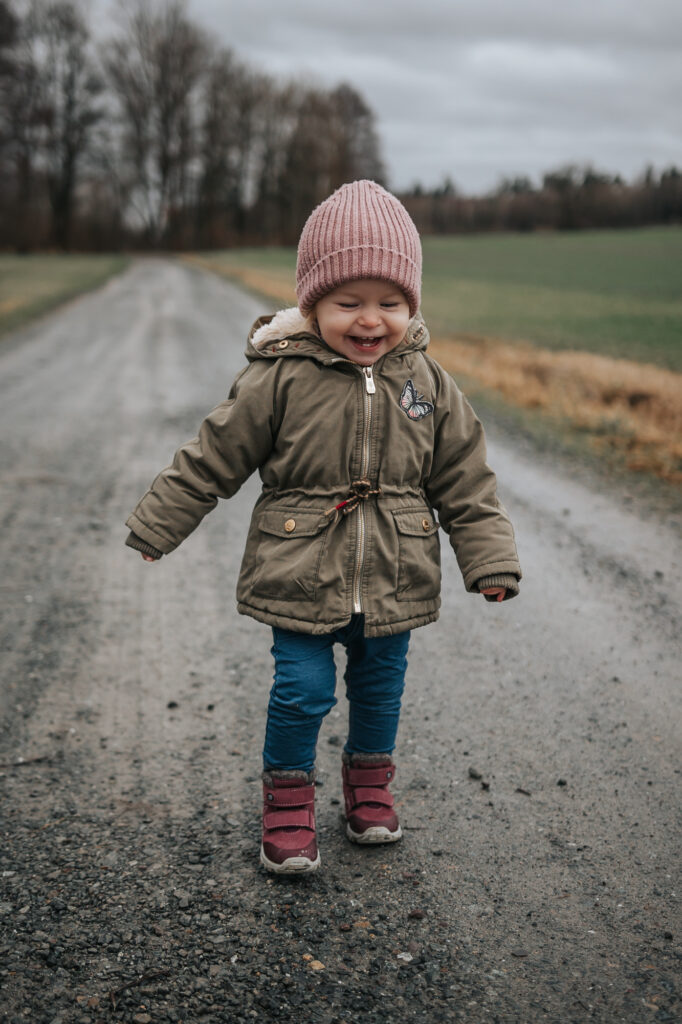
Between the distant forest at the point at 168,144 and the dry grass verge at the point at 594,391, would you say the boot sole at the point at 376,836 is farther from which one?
the distant forest at the point at 168,144

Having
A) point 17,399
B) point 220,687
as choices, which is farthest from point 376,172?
point 220,687

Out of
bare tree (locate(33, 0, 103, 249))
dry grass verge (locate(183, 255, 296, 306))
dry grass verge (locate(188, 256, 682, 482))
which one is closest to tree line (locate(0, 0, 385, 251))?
bare tree (locate(33, 0, 103, 249))

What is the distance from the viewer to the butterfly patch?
88.2 inches

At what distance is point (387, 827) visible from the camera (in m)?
2.32

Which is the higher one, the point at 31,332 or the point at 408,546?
the point at 408,546

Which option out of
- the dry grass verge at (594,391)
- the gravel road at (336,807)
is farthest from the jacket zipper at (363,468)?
the dry grass verge at (594,391)

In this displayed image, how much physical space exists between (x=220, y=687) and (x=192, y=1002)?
54.6 inches

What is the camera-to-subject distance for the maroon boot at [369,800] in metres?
2.31

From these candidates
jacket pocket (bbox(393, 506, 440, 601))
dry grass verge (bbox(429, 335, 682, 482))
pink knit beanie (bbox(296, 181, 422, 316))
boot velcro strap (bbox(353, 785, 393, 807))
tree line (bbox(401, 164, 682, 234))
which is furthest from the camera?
tree line (bbox(401, 164, 682, 234))

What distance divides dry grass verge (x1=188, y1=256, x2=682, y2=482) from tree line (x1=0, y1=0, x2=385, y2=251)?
41.4 m

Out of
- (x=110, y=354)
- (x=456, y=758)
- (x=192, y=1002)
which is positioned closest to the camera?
(x=192, y=1002)

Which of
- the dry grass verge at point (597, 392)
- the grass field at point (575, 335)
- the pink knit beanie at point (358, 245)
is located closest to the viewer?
the pink knit beanie at point (358, 245)

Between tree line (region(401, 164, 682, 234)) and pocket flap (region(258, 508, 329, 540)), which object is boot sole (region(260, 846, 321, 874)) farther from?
tree line (region(401, 164, 682, 234))

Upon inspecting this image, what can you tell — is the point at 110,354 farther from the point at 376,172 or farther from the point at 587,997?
the point at 376,172
